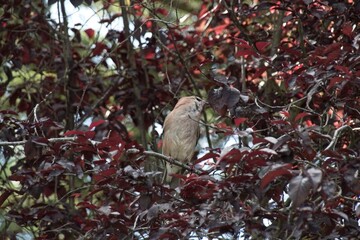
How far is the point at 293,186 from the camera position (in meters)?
3.14

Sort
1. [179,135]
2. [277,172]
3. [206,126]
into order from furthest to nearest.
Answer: [179,135]
[206,126]
[277,172]

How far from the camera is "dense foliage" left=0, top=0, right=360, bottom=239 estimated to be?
374cm

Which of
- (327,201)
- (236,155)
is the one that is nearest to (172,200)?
(236,155)

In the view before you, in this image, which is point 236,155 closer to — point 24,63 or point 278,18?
point 278,18

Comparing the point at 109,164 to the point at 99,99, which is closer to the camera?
the point at 109,164

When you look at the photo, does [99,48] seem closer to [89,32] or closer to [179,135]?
[89,32]

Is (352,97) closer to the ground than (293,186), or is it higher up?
higher up

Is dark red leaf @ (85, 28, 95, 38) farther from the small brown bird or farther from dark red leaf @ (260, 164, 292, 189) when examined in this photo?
dark red leaf @ (260, 164, 292, 189)

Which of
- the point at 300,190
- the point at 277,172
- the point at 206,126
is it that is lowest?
the point at 300,190

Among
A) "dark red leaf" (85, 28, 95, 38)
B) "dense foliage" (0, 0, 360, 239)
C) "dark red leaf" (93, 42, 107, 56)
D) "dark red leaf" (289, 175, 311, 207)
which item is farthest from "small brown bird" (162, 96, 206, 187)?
"dark red leaf" (289, 175, 311, 207)

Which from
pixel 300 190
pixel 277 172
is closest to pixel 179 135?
A: pixel 277 172

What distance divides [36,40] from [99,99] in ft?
2.86

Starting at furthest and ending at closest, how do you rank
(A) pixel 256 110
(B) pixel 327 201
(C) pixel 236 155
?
(A) pixel 256 110 → (C) pixel 236 155 → (B) pixel 327 201

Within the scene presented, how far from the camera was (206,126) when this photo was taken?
4.97m
